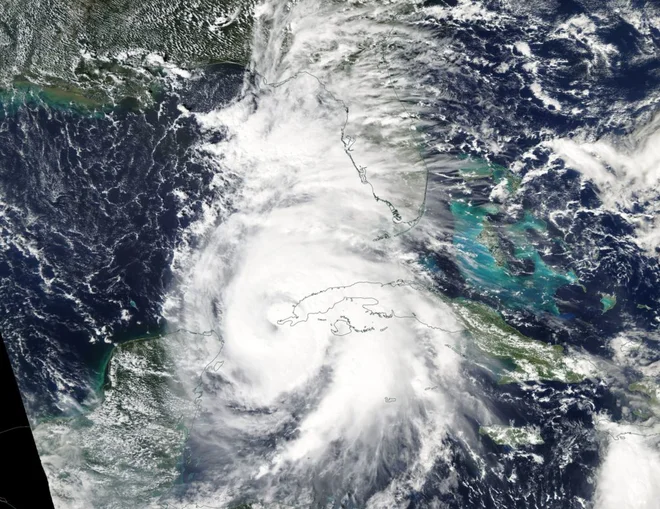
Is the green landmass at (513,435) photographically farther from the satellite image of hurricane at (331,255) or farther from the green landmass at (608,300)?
the green landmass at (608,300)

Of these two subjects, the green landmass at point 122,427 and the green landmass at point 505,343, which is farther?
the green landmass at point 505,343

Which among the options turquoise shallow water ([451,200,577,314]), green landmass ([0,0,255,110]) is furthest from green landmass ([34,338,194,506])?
turquoise shallow water ([451,200,577,314])


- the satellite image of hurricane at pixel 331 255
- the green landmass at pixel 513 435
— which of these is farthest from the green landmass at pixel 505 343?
the green landmass at pixel 513 435

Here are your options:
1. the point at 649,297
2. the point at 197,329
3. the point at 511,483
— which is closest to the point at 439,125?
the point at 649,297

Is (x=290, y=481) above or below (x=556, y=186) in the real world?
below

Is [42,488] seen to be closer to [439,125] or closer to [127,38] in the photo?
[127,38]

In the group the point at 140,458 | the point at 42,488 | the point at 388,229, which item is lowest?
the point at 140,458

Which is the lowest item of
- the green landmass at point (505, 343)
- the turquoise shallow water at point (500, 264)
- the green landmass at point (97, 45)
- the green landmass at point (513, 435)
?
the green landmass at point (513, 435)
